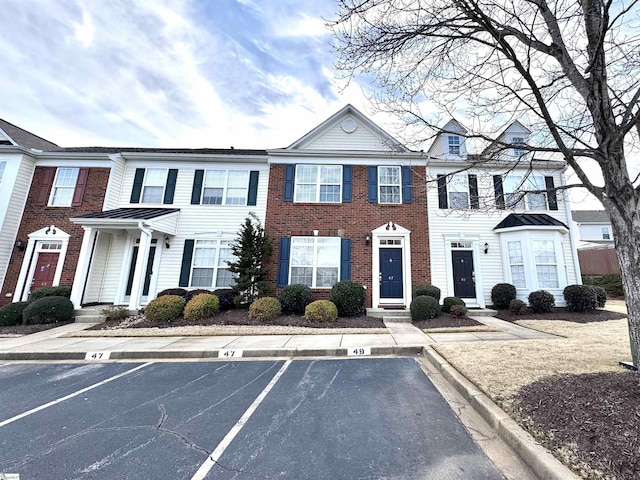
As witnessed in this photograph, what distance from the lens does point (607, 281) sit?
51.6ft

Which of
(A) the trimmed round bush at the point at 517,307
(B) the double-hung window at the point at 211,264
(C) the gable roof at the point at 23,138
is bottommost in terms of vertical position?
(A) the trimmed round bush at the point at 517,307

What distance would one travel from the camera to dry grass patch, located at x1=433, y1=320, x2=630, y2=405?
3851 millimetres

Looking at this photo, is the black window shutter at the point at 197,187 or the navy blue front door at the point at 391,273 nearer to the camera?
the navy blue front door at the point at 391,273

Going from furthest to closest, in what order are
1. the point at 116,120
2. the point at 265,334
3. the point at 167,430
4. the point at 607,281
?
the point at 607,281, the point at 116,120, the point at 265,334, the point at 167,430

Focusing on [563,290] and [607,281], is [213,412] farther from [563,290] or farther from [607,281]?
[607,281]

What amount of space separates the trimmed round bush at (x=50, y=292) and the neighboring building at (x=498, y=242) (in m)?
14.5

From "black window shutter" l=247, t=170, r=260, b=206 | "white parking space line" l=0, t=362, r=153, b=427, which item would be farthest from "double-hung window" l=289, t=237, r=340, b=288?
"white parking space line" l=0, t=362, r=153, b=427

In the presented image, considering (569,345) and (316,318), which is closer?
(569,345)

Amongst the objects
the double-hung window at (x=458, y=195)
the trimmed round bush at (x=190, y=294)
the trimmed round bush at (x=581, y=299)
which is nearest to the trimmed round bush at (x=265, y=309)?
the trimmed round bush at (x=190, y=294)

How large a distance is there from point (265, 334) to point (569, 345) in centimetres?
717

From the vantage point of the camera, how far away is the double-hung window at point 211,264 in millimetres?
10992

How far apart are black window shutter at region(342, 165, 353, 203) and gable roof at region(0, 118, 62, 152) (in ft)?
46.1

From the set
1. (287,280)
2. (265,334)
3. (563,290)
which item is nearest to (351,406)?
(265,334)

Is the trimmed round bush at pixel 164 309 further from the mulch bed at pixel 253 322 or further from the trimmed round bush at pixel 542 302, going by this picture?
the trimmed round bush at pixel 542 302
